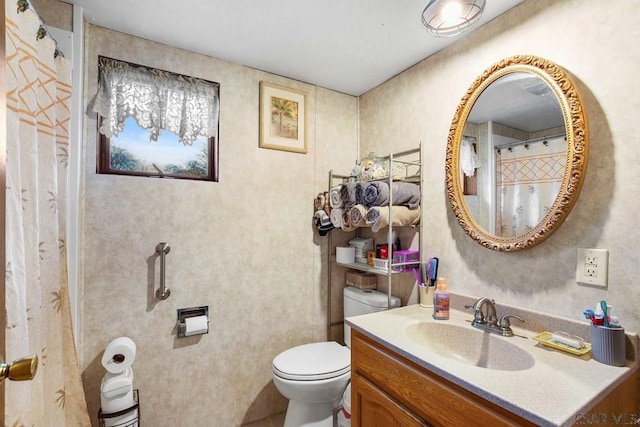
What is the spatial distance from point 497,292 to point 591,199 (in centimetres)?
52

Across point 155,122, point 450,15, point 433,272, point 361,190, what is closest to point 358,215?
point 361,190

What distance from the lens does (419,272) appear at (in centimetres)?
169

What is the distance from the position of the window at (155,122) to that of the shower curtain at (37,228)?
0.92 ft

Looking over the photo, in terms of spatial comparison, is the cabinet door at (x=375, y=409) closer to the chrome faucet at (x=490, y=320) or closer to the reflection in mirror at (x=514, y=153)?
the chrome faucet at (x=490, y=320)

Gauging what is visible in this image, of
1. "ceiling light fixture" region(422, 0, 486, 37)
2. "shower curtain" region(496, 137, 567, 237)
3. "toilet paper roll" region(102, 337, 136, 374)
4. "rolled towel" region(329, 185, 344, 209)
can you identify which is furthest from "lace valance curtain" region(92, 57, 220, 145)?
"shower curtain" region(496, 137, 567, 237)

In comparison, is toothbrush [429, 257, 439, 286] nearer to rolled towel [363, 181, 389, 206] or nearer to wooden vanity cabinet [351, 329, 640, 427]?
rolled towel [363, 181, 389, 206]

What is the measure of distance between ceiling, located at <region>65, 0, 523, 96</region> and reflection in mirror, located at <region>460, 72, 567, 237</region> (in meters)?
0.42

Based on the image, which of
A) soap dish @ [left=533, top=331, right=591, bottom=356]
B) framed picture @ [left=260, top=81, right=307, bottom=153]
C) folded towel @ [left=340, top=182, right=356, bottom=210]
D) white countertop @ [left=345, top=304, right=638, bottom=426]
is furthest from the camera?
framed picture @ [left=260, top=81, right=307, bottom=153]

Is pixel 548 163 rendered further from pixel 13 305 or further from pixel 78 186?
pixel 78 186

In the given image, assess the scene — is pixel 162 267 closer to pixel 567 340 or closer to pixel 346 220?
pixel 346 220

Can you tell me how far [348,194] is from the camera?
1.77m

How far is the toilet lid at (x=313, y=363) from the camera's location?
1.49 meters

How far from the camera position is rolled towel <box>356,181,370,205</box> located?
1.67 m

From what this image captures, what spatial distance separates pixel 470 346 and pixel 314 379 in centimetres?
76
